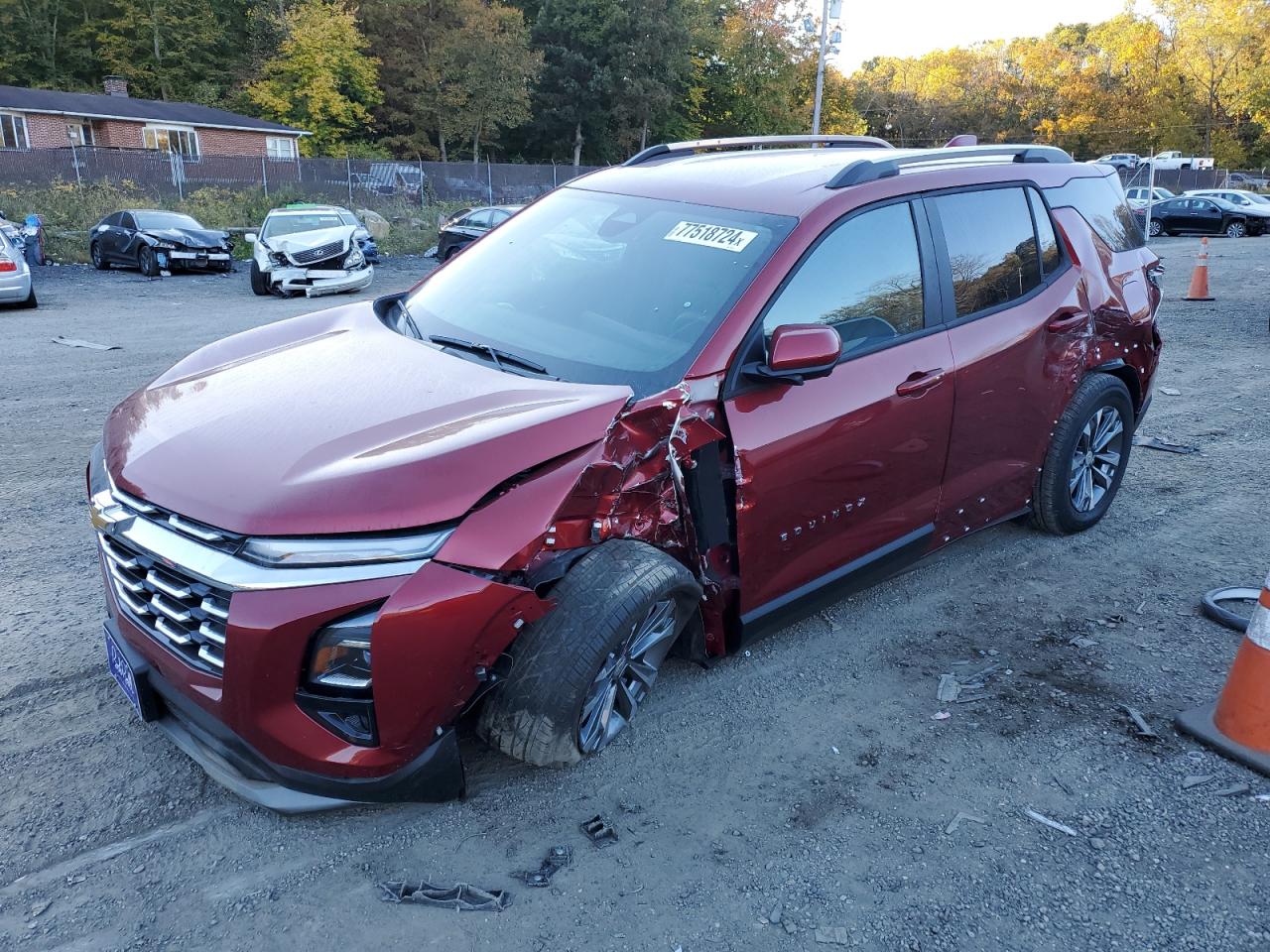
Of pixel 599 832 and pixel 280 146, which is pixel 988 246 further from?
pixel 280 146

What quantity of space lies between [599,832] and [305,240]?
1538 centimetres

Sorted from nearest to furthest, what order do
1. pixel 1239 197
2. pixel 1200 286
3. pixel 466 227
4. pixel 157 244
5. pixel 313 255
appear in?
pixel 1200 286 → pixel 313 255 → pixel 157 244 → pixel 466 227 → pixel 1239 197

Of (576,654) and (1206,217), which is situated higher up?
(576,654)

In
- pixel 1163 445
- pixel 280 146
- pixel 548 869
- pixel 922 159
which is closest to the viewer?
pixel 548 869

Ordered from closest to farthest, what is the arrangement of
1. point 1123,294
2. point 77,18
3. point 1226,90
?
point 1123,294 < point 77,18 < point 1226,90

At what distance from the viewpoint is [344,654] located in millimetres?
2436

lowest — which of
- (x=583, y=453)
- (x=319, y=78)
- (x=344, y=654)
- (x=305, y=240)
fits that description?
(x=305, y=240)

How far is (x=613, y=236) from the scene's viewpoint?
3.82m

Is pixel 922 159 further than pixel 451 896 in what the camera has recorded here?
Yes

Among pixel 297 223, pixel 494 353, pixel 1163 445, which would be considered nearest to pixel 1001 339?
pixel 494 353

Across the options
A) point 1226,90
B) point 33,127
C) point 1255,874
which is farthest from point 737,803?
point 1226,90

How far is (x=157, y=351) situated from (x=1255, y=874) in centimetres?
1088

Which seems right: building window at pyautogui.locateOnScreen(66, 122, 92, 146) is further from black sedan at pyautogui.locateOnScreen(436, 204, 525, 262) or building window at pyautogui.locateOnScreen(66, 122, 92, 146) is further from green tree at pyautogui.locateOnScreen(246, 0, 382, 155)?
black sedan at pyautogui.locateOnScreen(436, 204, 525, 262)

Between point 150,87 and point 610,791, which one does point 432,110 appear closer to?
point 150,87
